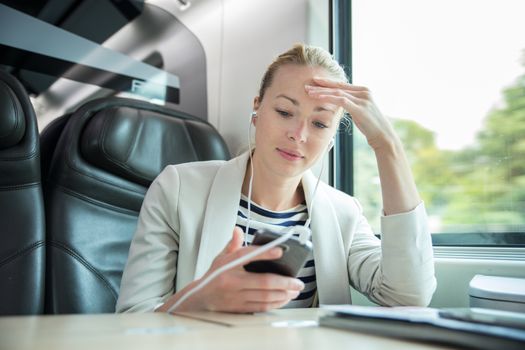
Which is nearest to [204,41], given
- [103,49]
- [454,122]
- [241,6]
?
[241,6]

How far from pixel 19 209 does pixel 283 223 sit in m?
0.68

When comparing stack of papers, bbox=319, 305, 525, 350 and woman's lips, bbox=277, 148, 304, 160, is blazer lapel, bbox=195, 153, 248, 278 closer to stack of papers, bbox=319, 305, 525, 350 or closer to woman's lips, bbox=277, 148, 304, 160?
woman's lips, bbox=277, 148, 304, 160

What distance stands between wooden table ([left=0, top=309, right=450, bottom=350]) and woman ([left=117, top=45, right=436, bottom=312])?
34 centimetres

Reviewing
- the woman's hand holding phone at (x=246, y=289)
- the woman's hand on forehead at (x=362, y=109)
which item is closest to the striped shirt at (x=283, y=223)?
the woman's hand on forehead at (x=362, y=109)

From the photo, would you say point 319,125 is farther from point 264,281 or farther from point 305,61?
point 264,281

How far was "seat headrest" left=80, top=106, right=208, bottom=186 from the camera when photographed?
1.39 meters

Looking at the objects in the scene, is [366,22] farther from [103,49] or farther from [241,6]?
[103,49]

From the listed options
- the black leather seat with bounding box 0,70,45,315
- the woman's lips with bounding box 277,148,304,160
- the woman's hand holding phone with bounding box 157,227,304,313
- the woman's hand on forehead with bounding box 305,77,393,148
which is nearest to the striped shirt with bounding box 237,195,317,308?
the woman's lips with bounding box 277,148,304,160

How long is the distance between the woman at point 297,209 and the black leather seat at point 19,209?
12.6 inches

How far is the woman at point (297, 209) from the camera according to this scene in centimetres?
109

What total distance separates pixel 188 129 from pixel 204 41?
0.65 metres

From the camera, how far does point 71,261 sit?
1.31 metres

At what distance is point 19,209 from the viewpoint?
1232 mm

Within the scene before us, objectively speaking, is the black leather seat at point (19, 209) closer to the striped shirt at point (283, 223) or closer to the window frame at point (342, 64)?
the striped shirt at point (283, 223)
